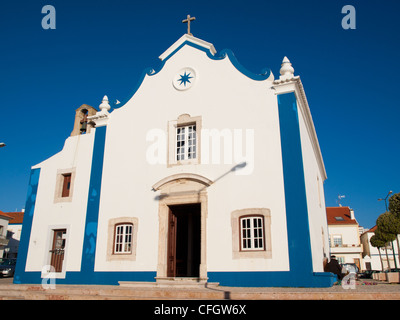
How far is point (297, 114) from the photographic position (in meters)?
11.3

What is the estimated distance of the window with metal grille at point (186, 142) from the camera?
A: 12609 mm

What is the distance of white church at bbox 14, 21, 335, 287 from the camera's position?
1049 cm

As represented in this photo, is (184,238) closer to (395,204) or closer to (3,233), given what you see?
(395,204)

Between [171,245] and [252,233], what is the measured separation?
10.2 ft

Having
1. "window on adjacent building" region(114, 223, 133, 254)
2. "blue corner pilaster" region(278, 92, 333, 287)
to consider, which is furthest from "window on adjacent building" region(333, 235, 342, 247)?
"window on adjacent building" region(114, 223, 133, 254)

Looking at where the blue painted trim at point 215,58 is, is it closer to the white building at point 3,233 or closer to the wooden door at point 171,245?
the wooden door at point 171,245

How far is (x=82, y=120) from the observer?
15.8m

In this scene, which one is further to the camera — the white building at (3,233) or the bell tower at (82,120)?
the white building at (3,233)

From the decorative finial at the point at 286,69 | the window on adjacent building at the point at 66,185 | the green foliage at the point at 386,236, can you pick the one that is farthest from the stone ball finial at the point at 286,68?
the green foliage at the point at 386,236

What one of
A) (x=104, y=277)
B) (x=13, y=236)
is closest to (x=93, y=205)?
(x=104, y=277)

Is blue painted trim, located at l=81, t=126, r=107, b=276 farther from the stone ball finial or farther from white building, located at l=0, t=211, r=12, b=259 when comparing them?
white building, located at l=0, t=211, r=12, b=259

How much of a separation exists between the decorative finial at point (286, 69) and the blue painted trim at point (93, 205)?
7736 mm
